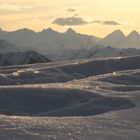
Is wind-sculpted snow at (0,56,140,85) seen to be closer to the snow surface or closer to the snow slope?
the snow surface

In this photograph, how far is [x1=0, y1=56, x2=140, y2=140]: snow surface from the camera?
20.1ft

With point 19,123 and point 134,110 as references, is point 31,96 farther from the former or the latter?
point 19,123

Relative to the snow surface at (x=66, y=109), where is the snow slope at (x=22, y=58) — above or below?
below

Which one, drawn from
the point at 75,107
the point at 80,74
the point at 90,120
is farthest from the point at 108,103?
the point at 80,74

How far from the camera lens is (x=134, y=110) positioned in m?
9.00

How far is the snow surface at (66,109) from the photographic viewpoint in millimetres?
6121

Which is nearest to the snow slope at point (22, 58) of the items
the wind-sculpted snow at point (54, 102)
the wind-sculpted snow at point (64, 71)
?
the wind-sculpted snow at point (64, 71)

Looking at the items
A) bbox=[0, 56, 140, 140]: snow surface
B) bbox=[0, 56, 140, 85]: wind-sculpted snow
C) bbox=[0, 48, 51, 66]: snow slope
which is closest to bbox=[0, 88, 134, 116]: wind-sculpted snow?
bbox=[0, 56, 140, 140]: snow surface

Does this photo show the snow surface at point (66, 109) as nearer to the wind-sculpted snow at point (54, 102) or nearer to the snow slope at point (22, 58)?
the wind-sculpted snow at point (54, 102)

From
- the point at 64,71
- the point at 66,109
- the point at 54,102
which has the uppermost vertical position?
the point at 66,109

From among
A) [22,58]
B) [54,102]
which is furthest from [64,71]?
[22,58]

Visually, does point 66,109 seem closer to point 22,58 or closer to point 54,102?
point 54,102

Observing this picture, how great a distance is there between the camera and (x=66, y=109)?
9.84 meters

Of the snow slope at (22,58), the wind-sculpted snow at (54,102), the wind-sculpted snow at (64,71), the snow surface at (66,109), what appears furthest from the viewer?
the snow slope at (22,58)
